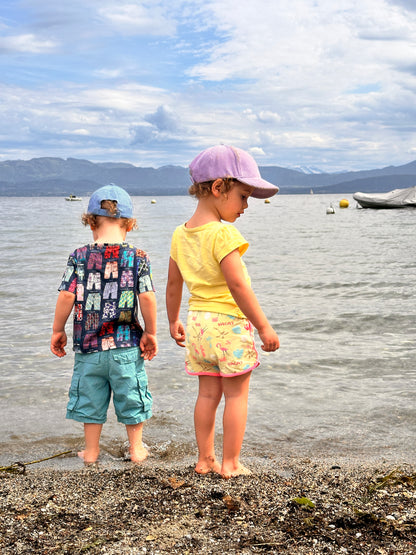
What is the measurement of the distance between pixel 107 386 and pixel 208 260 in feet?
3.63

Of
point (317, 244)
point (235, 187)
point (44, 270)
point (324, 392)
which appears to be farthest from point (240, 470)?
point (317, 244)

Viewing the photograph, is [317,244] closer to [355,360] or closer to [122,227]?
[355,360]

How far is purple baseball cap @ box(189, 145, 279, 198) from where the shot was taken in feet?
10.3

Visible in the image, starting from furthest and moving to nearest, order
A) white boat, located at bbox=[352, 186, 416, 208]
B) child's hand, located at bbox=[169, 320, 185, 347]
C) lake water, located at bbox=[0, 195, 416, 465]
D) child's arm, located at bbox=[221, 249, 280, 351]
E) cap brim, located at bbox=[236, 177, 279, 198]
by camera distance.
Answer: white boat, located at bbox=[352, 186, 416, 208], lake water, located at bbox=[0, 195, 416, 465], child's hand, located at bbox=[169, 320, 185, 347], cap brim, located at bbox=[236, 177, 279, 198], child's arm, located at bbox=[221, 249, 280, 351]

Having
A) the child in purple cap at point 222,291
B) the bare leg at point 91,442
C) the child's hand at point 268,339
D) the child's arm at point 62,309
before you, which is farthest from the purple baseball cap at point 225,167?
the bare leg at point 91,442

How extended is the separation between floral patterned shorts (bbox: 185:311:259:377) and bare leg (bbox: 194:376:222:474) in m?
0.13

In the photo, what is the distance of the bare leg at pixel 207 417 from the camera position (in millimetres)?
3334

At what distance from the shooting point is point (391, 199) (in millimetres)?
46844

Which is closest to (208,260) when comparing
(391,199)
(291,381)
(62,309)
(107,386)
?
(62,309)

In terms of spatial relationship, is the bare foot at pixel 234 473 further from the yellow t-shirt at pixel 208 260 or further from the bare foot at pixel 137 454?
the yellow t-shirt at pixel 208 260

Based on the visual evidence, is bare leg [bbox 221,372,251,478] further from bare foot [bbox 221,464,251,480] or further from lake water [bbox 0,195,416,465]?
lake water [bbox 0,195,416,465]

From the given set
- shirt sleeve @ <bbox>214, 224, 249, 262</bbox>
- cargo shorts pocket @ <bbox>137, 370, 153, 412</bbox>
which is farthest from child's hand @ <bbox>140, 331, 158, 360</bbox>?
shirt sleeve @ <bbox>214, 224, 249, 262</bbox>

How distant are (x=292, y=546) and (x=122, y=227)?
82.1 inches

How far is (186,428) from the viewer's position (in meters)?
4.51
